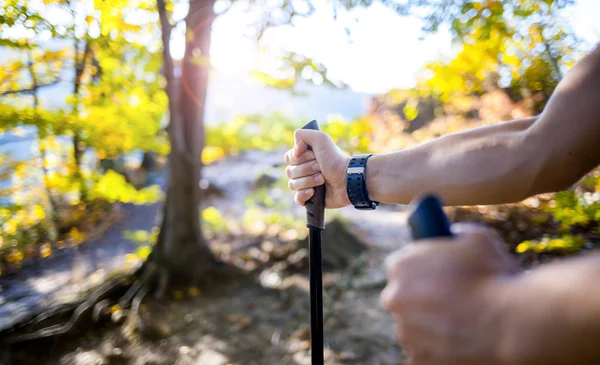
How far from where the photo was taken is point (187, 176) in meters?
4.18

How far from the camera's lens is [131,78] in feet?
12.3

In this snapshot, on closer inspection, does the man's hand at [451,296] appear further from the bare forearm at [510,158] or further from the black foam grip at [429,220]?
the bare forearm at [510,158]

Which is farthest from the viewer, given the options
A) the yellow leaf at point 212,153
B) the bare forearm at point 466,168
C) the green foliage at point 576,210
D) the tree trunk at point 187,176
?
the yellow leaf at point 212,153

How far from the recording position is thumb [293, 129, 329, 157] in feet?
5.26

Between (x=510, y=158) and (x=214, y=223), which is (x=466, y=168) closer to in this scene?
(x=510, y=158)

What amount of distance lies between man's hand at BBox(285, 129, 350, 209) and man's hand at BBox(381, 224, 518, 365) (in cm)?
96

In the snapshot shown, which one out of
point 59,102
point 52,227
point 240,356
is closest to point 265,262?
point 240,356

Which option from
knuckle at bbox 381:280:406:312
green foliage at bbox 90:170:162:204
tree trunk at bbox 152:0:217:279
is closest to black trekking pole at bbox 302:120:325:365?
knuckle at bbox 381:280:406:312

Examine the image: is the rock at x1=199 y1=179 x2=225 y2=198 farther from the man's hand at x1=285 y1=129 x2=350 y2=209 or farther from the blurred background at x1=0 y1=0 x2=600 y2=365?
the man's hand at x1=285 y1=129 x2=350 y2=209

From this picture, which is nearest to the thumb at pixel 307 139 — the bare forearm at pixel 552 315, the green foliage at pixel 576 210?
the bare forearm at pixel 552 315

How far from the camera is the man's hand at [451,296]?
1.99 ft

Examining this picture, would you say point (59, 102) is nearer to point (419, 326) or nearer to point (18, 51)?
point (18, 51)

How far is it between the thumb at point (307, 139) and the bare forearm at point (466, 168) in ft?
0.87

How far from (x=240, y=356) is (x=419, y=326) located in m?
2.88
